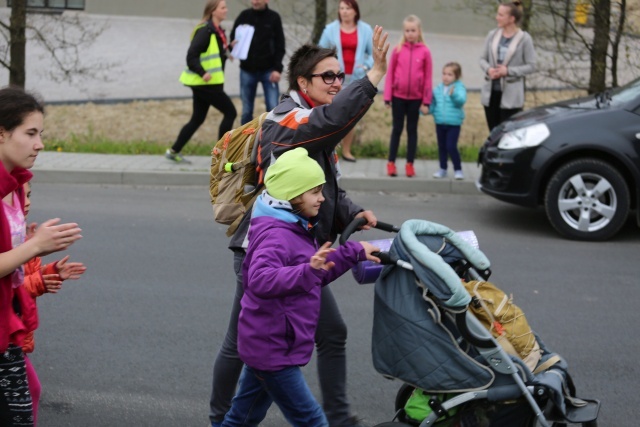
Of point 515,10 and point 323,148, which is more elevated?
point 515,10

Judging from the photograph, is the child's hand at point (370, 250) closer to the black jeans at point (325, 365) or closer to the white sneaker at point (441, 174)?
the black jeans at point (325, 365)

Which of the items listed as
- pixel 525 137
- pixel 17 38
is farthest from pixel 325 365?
pixel 17 38

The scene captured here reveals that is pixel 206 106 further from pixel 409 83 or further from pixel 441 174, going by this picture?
pixel 441 174

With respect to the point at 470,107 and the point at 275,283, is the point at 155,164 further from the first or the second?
the point at 275,283

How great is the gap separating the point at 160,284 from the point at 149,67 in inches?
502

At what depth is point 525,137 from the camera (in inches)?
371

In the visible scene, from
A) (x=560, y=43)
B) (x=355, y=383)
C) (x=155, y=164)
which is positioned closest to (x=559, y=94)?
(x=560, y=43)

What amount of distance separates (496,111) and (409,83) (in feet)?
3.60

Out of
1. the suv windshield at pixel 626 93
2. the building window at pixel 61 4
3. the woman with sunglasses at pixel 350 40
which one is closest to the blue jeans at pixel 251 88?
the woman with sunglasses at pixel 350 40

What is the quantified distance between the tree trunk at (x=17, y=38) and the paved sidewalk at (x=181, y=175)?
188cm

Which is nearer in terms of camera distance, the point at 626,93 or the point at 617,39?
the point at 626,93

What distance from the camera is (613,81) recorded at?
42.6 ft

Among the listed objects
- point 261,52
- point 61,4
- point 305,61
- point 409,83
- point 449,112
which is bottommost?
point 449,112

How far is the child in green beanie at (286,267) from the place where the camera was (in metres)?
3.95
